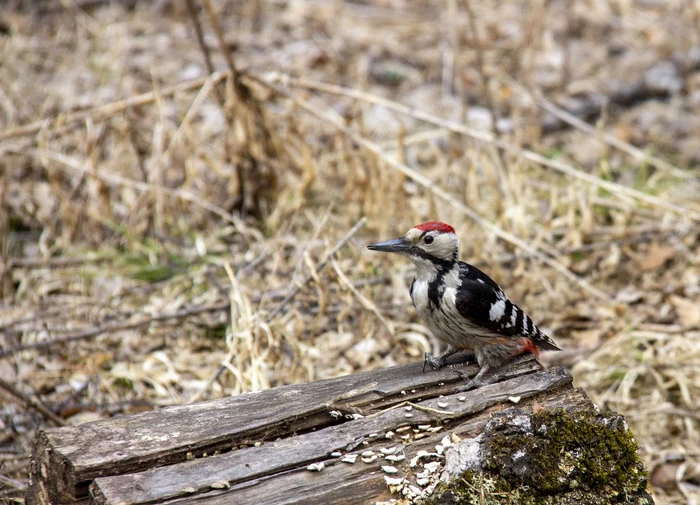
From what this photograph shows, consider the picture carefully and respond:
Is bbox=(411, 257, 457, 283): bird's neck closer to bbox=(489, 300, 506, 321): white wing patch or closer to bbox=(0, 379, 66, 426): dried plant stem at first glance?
bbox=(489, 300, 506, 321): white wing patch

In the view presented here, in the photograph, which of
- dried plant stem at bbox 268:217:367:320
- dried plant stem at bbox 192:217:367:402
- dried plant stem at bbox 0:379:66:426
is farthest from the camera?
dried plant stem at bbox 268:217:367:320

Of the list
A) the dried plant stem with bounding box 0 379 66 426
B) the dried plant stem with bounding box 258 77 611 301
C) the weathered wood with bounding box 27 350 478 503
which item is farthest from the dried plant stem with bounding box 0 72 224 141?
the weathered wood with bounding box 27 350 478 503

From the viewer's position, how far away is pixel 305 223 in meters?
5.83

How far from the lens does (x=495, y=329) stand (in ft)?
9.85

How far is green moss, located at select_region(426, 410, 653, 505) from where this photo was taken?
230 centimetres

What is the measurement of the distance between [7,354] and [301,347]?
60.6 inches

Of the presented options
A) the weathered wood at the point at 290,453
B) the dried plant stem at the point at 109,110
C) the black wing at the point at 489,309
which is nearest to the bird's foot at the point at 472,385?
the weathered wood at the point at 290,453

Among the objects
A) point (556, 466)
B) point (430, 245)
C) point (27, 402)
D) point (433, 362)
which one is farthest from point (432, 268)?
point (27, 402)

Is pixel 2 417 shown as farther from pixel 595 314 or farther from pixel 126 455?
pixel 595 314

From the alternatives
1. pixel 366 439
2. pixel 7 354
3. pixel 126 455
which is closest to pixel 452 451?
pixel 366 439

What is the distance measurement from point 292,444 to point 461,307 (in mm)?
965

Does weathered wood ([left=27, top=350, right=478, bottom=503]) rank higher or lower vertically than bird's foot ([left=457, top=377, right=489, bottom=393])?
higher

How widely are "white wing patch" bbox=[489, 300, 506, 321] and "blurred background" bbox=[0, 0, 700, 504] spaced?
99 centimetres

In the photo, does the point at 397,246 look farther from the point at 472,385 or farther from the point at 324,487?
the point at 324,487
